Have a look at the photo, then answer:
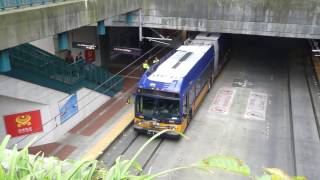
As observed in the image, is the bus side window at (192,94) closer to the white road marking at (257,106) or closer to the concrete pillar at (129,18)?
the white road marking at (257,106)

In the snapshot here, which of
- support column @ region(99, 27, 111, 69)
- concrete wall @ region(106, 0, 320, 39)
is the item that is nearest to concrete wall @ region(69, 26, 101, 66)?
support column @ region(99, 27, 111, 69)

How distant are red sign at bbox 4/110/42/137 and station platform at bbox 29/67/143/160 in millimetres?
932

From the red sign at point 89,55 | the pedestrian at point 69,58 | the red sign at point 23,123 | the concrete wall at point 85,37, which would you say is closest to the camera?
the red sign at point 23,123

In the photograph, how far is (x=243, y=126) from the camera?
17.9m

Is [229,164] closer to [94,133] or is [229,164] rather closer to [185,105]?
[185,105]

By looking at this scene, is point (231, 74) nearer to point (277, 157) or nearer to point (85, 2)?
point (277, 157)

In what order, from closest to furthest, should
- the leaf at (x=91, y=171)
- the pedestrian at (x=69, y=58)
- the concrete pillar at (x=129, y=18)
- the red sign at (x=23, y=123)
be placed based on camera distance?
the leaf at (x=91, y=171)
the red sign at (x=23, y=123)
the pedestrian at (x=69, y=58)
the concrete pillar at (x=129, y=18)

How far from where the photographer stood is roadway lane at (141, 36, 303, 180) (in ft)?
48.9

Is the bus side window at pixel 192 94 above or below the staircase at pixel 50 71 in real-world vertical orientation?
below

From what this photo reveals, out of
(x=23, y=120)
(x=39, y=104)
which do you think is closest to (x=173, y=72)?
(x=39, y=104)

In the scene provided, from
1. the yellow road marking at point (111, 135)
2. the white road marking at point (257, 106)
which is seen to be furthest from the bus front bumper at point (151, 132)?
the white road marking at point (257, 106)

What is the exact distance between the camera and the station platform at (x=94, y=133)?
52.4 ft

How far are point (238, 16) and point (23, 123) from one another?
1363 cm

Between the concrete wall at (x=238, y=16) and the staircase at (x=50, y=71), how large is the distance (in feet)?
14.8
